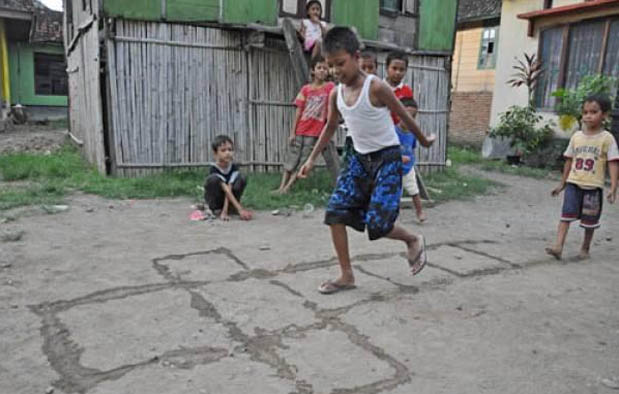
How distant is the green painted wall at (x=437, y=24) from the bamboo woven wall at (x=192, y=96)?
2.98m

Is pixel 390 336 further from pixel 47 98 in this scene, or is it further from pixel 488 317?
pixel 47 98

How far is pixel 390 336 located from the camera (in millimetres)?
2555

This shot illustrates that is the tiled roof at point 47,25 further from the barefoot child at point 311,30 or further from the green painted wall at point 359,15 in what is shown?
the barefoot child at point 311,30

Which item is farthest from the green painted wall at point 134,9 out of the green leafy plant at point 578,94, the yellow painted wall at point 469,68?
the yellow painted wall at point 469,68

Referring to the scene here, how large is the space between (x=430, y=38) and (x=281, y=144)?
11.9ft

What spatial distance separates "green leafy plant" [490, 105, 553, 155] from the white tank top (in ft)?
31.3

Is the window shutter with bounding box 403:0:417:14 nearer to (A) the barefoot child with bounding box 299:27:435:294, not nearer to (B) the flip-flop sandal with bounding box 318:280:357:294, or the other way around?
(A) the barefoot child with bounding box 299:27:435:294

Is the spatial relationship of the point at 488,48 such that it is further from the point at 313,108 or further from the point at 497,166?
the point at 313,108

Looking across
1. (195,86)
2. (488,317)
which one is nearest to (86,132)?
(195,86)

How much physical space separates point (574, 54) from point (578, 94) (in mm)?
1569

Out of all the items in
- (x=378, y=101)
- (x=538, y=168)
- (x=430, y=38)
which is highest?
(x=430, y=38)

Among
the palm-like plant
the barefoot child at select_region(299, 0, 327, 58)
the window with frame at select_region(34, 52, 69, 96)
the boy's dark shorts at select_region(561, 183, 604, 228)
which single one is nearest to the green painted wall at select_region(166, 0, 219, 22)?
the barefoot child at select_region(299, 0, 327, 58)

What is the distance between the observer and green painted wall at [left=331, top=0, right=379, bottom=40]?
8.44m

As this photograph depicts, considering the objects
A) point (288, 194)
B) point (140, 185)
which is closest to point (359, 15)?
point (288, 194)
